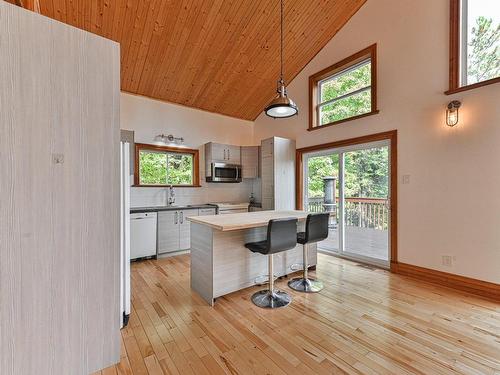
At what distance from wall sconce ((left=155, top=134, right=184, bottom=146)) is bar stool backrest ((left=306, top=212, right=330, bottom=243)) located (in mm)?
3437

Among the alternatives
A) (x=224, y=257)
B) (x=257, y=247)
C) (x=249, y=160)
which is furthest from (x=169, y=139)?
(x=257, y=247)

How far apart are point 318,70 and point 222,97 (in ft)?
6.78

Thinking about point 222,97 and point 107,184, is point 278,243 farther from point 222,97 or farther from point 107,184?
point 222,97

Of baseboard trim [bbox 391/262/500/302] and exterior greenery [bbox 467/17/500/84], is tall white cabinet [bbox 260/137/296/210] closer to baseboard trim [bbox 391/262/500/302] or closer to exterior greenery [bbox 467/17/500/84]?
baseboard trim [bbox 391/262/500/302]

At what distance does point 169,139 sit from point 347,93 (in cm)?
357

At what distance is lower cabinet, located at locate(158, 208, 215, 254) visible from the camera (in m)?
4.26

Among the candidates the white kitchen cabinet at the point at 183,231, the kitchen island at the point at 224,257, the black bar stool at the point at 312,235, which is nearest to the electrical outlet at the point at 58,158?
the kitchen island at the point at 224,257

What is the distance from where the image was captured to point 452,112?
291 cm

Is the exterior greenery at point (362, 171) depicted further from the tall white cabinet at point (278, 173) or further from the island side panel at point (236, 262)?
the island side panel at point (236, 262)

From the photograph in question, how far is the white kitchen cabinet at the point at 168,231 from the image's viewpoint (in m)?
4.25

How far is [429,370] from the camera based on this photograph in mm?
1613

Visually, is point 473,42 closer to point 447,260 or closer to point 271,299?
point 447,260

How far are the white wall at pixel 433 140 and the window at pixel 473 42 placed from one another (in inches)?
3.8

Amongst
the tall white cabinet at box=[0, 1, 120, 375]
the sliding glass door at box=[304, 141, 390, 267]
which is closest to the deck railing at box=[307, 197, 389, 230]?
the sliding glass door at box=[304, 141, 390, 267]
